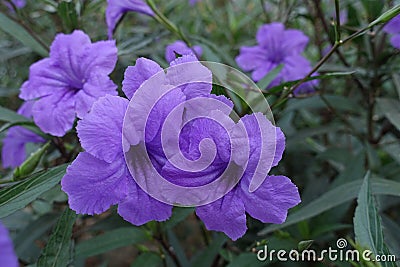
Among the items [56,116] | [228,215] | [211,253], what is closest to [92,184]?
[228,215]

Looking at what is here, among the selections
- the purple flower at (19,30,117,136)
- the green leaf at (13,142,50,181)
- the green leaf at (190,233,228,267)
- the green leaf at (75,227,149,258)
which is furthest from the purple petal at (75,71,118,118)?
the green leaf at (190,233,228,267)

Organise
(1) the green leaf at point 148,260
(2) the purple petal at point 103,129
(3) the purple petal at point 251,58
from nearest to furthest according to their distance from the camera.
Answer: (2) the purple petal at point 103,129 → (1) the green leaf at point 148,260 → (3) the purple petal at point 251,58

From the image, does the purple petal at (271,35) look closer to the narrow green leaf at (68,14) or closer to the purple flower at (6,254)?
the narrow green leaf at (68,14)

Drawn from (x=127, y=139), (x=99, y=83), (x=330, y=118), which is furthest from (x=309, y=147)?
(x=127, y=139)

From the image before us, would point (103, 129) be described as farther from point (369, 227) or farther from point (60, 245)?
point (369, 227)

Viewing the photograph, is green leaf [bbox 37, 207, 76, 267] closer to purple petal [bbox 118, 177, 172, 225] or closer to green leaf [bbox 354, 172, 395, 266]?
purple petal [bbox 118, 177, 172, 225]

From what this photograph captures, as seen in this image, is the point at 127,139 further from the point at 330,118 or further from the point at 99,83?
the point at 330,118

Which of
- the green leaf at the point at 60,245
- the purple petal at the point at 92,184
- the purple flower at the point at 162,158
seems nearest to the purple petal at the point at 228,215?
the purple flower at the point at 162,158
